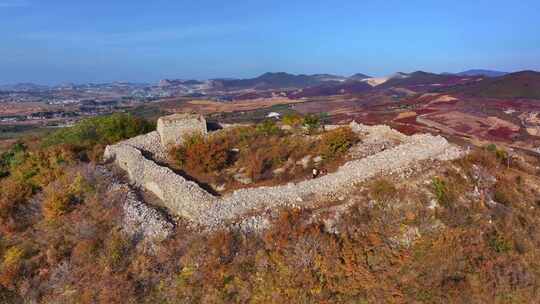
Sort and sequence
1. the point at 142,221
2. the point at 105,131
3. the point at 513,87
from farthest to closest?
the point at 513,87, the point at 105,131, the point at 142,221

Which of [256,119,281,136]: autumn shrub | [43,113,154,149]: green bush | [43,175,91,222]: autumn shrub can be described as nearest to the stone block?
[256,119,281,136]: autumn shrub

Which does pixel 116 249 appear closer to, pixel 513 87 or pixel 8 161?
pixel 8 161

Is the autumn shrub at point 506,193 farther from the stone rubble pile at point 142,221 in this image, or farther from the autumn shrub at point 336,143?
the stone rubble pile at point 142,221

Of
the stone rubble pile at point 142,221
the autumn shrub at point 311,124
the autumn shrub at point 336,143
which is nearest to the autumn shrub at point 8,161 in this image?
the stone rubble pile at point 142,221

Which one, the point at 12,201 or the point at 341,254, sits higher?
the point at 341,254

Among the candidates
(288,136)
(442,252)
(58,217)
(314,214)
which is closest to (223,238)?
(314,214)

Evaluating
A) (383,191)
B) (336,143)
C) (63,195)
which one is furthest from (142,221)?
(336,143)

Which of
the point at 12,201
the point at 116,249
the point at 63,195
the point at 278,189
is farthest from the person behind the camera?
the point at 12,201
